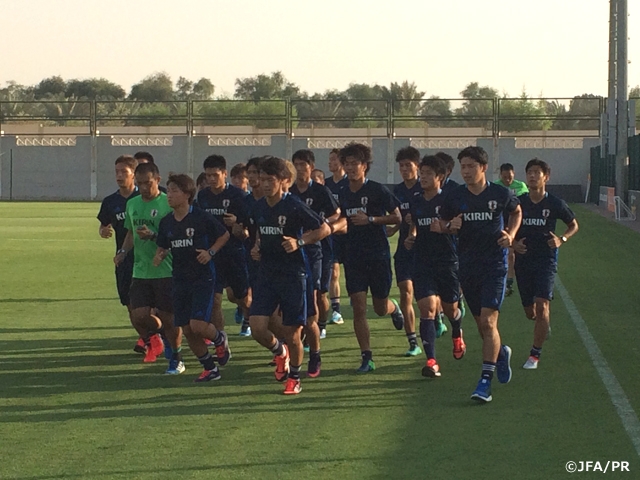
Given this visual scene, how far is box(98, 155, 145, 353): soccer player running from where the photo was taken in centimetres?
1109

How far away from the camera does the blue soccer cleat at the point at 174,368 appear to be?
1018 centimetres

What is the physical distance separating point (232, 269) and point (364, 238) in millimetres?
1736

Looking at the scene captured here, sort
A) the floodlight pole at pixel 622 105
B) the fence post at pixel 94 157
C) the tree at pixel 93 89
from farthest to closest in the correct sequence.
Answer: the tree at pixel 93 89 < the fence post at pixel 94 157 < the floodlight pole at pixel 622 105

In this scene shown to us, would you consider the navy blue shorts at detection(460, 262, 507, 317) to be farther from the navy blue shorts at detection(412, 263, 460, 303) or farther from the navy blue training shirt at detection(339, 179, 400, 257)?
the navy blue training shirt at detection(339, 179, 400, 257)

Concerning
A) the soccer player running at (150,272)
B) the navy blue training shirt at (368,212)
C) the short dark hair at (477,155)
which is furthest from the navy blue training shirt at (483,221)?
the soccer player running at (150,272)

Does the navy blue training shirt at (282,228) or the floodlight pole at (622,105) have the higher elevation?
the floodlight pole at (622,105)

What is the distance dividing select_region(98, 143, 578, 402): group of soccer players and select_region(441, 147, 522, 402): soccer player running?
1 centimetres

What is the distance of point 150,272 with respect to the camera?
33.9ft

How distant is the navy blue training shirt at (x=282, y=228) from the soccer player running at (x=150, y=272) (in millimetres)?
1308

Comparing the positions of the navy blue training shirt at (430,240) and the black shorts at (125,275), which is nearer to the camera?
the navy blue training shirt at (430,240)

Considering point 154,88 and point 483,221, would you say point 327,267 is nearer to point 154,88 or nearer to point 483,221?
point 483,221

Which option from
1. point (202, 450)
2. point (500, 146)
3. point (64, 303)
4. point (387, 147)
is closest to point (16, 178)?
point (387, 147)

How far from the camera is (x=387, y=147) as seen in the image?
6519 centimetres

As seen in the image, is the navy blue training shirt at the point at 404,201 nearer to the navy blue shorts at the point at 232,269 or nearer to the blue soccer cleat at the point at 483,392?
the navy blue shorts at the point at 232,269
